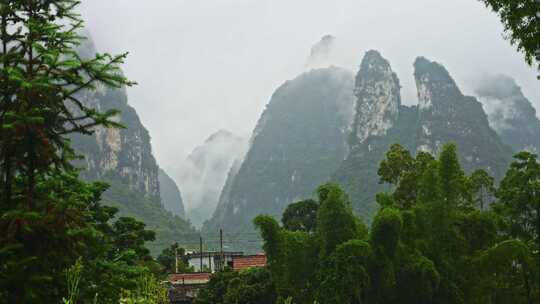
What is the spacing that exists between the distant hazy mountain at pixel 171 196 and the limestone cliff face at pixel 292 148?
14.0 m

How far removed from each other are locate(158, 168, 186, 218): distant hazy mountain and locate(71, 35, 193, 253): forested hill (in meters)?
43.3

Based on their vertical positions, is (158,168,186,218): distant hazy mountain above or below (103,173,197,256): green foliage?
above

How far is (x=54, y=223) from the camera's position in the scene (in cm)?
719

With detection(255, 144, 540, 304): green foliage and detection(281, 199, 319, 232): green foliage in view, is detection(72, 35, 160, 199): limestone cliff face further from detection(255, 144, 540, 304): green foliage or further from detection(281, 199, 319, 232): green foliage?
detection(255, 144, 540, 304): green foliage

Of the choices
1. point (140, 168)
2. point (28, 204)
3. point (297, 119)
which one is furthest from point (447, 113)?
point (28, 204)

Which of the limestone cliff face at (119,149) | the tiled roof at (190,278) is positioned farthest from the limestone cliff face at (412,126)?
the tiled roof at (190,278)

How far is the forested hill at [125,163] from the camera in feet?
357

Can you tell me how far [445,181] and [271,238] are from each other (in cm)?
473

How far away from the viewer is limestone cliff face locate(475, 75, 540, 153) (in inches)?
5207

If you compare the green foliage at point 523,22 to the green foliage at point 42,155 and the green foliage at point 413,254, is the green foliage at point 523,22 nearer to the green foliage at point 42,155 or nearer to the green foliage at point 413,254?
the green foliage at point 42,155

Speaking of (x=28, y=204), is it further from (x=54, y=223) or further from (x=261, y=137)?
(x=261, y=137)

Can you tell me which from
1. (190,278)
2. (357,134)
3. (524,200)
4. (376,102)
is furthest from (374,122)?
(524,200)

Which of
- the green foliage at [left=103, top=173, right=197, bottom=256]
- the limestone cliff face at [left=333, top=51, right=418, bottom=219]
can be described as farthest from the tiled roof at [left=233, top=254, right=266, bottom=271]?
the limestone cliff face at [left=333, top=51, right=418, bottom=219]

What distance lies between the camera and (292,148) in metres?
167
